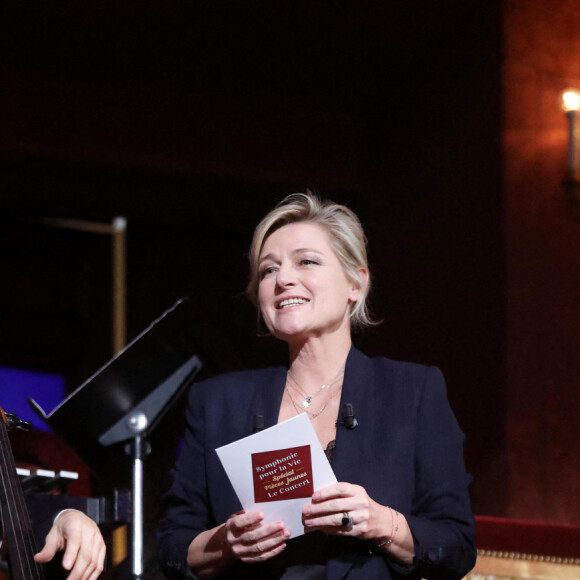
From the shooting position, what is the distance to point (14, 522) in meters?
1.43

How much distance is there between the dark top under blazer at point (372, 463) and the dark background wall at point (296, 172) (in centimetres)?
97

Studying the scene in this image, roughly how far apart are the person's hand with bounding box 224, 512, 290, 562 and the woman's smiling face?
1.44 feet

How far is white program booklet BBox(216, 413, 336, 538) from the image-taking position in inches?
57.1

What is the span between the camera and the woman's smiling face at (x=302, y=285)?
5.77 ft

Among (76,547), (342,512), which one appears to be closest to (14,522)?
(76,547)

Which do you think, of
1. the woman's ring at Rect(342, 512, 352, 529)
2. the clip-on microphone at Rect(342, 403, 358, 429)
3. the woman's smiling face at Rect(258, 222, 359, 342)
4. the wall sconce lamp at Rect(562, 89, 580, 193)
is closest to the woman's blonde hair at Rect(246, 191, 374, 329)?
the woman's smiling face at Rect(258, 222, 359, 342)

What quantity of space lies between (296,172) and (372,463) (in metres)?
3.27

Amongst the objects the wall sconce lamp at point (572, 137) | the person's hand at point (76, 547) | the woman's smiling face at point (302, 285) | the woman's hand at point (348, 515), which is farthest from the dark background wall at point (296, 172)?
the woman's hand at point (348, 515)

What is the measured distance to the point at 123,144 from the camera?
4.34m

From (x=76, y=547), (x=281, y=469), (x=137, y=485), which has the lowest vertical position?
(x=137, y=485)

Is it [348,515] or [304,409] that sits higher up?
[304,409]

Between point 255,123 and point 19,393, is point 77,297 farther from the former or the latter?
point 255,123

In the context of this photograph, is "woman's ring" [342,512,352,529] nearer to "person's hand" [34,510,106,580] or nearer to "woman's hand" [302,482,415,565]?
"woman's hand" [302,482,415,565]

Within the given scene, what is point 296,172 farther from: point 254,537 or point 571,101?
point 254,537
